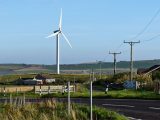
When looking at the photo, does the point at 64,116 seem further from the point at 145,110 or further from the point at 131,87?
the point at 131,87

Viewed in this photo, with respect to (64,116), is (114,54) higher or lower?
higher

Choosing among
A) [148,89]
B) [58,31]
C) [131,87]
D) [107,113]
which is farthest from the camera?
[58,31]

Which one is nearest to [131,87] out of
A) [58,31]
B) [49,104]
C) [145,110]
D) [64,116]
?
[58,31]

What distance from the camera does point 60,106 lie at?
75.8 feet

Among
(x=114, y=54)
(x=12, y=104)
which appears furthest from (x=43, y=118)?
(x=114, y=54)

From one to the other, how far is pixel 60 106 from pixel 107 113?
2.45 m

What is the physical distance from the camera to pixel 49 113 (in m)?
20.7

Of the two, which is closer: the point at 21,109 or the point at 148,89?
the point at 21,109

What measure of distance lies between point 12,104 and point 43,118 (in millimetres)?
5480

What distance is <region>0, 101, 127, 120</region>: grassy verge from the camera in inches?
746

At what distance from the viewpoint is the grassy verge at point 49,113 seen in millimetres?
→ 18953

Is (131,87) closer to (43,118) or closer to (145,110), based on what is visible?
(145,110)

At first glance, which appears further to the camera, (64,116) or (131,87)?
(131,87)

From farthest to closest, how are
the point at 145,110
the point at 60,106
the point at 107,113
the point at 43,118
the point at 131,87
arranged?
the point at 131,87 < the point at 145,110 < the point at 60,106 < the point at 107,113 < the point at 43,118
